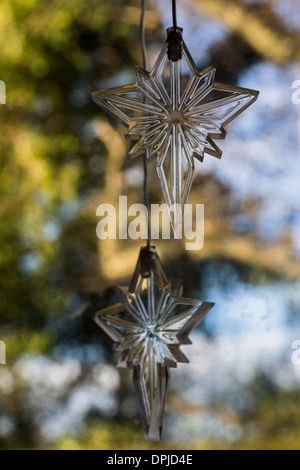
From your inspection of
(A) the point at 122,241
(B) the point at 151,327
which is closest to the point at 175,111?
(B) the point at 151,327

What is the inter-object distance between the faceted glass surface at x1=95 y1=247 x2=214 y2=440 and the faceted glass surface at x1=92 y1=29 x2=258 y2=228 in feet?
0.32

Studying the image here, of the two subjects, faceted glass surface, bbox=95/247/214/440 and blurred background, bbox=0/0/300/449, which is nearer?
faceted glass surface, bbox=95/247/214/440

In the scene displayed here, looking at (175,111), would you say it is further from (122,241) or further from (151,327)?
(122,241)

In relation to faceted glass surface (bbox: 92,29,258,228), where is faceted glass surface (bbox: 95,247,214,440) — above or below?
below

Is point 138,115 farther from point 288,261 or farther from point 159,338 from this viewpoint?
point 288,261

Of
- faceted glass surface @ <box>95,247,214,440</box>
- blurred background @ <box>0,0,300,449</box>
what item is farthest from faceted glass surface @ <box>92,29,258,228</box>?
blurred background @ <box>0,0,300,449</box>

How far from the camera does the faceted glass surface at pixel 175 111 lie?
2.17 feet

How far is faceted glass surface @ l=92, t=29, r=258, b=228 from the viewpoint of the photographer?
0.66m

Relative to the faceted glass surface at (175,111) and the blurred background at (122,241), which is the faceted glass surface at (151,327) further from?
the blurred background at (122,241)

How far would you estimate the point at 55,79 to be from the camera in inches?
48.9

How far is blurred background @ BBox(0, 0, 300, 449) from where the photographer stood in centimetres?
119

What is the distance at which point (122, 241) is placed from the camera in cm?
122

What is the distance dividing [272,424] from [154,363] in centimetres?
60

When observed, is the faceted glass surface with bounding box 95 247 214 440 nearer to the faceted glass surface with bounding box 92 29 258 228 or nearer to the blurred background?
the faceted glass surface with bounding box 92 29 258 228
